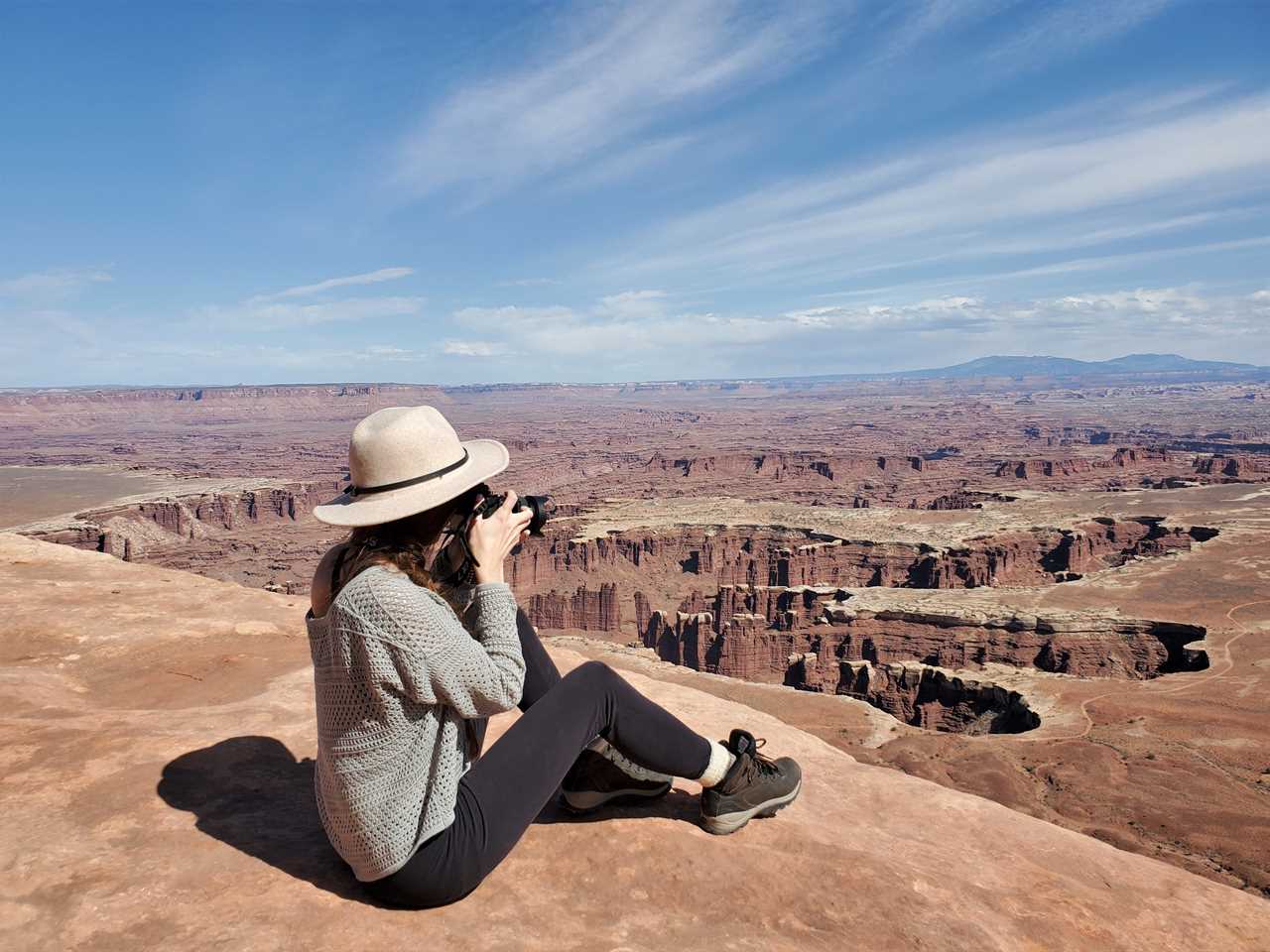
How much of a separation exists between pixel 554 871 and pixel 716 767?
2.98 ft

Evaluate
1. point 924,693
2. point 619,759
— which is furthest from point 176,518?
point 619,759

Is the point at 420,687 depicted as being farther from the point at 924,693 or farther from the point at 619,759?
the point at 924,693

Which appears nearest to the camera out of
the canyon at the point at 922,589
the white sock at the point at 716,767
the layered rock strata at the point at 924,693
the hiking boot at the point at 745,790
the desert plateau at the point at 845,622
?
the white sock at the point at 716,767

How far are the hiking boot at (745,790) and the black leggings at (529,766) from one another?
245 mm

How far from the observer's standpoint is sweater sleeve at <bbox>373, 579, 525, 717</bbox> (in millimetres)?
2648

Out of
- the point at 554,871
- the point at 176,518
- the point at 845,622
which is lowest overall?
the point at 176,518

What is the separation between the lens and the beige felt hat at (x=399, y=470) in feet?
9.43

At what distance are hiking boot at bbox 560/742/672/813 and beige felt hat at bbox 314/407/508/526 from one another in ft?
5.37

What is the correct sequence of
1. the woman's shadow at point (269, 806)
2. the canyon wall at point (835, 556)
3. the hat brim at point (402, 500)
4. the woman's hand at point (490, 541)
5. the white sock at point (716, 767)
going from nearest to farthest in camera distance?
1. the hat brim at point (402, 500)
2. the woman's hand at point (490, 541)
3. the woman's shadow at point (269, 806)
4. the white sock at point (716, 767)
5. the canyon wall at point (835, 556)

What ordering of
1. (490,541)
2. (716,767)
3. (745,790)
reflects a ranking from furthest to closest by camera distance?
(745,790) < (716,767) < (490,541)

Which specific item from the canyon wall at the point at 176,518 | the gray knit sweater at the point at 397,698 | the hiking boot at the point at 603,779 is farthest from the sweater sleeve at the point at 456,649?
the canyon wall at the point at 176,518

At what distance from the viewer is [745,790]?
3.94 meters

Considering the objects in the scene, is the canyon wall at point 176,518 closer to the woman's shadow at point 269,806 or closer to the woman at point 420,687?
the woman's shadow at point 269,806

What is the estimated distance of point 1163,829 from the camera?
15.4 m
